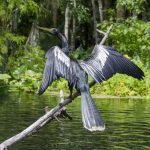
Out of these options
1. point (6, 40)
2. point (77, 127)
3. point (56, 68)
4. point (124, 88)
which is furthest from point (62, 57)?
point (6, 40)

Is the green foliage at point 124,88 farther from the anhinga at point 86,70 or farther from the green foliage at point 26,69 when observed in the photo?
the anhinga at point 86,70

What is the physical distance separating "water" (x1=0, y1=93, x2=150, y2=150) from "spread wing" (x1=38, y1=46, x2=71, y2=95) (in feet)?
6.72

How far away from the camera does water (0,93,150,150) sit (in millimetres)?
7938

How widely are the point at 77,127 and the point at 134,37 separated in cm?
1195

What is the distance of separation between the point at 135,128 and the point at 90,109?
14.1 ft

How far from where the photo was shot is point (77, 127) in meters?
9.66

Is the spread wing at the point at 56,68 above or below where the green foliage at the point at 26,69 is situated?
above

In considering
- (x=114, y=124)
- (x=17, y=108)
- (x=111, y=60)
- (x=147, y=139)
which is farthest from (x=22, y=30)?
(x=111, y=60)

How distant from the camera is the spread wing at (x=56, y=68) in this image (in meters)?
5.64

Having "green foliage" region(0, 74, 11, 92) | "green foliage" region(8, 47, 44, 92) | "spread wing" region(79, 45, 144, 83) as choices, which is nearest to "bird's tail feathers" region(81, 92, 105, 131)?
"spread wing" region(79, 45, 144, 83)

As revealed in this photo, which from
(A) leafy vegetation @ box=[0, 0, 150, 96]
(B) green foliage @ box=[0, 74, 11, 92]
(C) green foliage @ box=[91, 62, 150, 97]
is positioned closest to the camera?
(C) green foliage @ box=[91, 62, 150, 97]

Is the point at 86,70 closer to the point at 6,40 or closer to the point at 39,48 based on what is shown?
the point at 6,40

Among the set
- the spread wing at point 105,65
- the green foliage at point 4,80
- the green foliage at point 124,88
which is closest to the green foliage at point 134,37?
the green foliage at point 124,88

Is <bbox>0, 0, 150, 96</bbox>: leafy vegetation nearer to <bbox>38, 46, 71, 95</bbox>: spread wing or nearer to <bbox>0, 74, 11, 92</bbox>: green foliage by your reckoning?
<bbox>0, 74, 11, 92</bbox>: green foliage
